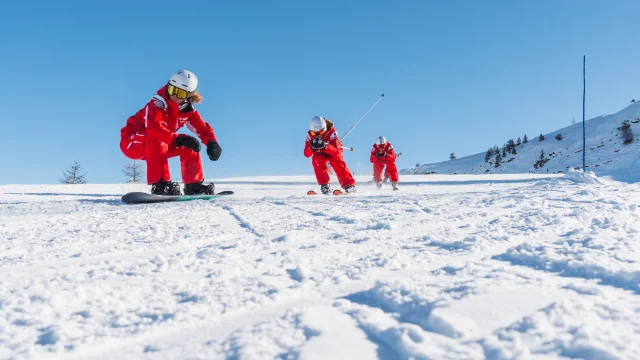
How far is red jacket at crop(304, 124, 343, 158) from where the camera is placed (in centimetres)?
752

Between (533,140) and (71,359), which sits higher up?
(533,140)

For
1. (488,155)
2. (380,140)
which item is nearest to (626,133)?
(488,155)

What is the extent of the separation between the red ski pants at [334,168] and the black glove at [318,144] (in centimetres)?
27

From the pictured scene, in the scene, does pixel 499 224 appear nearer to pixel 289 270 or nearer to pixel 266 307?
pixel 289 270

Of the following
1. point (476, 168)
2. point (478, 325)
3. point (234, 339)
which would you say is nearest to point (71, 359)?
point (234, 339)

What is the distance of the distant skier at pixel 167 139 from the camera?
5188mm

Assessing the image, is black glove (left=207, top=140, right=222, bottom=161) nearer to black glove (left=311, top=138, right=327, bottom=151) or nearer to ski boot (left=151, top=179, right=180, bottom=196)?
ski boot (left=151, top=179, right=180, bottom=196)

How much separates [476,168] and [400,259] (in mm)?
48213

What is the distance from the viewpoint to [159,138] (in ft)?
16.7

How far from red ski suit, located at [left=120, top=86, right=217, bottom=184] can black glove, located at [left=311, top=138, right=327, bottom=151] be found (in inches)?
Answer: 85.8

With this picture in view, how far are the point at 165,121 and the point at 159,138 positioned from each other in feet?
1.50

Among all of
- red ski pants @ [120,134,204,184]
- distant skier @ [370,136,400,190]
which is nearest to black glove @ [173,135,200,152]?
red ski pants @ [120,134,204,184]

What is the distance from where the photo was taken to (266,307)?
129 cm

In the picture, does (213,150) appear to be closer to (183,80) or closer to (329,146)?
(183,80)
